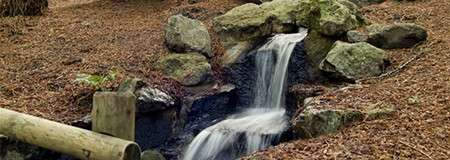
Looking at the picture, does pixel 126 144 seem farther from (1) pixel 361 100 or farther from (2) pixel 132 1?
(2) pixel 132 1

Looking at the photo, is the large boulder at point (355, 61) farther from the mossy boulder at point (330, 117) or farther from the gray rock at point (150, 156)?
the gray rock at point (150, 156)

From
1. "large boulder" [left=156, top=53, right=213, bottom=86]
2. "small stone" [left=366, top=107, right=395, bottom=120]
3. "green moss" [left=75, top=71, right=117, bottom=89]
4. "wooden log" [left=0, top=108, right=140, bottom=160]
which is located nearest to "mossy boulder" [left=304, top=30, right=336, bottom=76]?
"large boulder" [left=156, top=53, right=213, bottom=86]

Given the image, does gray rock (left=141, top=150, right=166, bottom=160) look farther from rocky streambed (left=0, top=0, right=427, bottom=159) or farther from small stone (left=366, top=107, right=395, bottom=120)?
small stone (left=366, top=107, right=395, bottom=120)

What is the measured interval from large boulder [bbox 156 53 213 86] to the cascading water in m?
0.93

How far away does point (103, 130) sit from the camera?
15.9 feet

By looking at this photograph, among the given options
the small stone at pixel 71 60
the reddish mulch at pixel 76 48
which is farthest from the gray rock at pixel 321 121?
the small stone at pixel 71 60

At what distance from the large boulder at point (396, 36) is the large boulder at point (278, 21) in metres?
0.52

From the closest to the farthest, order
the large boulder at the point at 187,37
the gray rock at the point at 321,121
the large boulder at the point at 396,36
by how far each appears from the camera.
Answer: the gray rock at the point at 321,121
the large boulder at the point at 396,36
the large boulder at the point at 187,37

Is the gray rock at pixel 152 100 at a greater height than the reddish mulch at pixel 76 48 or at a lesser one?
lesser

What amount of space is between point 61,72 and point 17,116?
3.39 m

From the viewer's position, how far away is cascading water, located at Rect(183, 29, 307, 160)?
775 centimetres

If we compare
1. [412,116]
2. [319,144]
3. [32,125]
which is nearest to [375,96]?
[412,116]

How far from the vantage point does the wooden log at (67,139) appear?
4.71 metres

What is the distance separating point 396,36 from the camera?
8.55 metres
